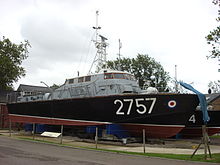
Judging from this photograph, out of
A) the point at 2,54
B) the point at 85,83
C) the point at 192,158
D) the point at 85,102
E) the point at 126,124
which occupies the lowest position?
the point at 192,158

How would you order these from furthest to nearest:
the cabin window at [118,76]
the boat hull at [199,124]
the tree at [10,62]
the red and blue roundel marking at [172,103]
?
the tree at [10,62], the boat hull at [199,124], the cabin window at [118,76], the red and blue roundel marking at [172,103]

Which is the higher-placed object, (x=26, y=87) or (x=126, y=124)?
(x=26, y=87)

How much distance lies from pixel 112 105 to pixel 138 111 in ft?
5.40

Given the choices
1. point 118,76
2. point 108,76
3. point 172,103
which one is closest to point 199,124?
point 172,103

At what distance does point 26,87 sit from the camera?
1371 inches

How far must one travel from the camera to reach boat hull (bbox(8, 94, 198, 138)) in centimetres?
1324

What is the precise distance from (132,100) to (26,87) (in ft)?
82.1

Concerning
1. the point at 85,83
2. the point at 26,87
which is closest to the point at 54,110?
the point at 85,83

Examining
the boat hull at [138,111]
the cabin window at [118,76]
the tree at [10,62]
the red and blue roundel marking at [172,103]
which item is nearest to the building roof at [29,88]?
the tree at [10,62]

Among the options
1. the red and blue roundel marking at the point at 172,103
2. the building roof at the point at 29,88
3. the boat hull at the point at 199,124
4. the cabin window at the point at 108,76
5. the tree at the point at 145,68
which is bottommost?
the boat hull at the point at 199,124

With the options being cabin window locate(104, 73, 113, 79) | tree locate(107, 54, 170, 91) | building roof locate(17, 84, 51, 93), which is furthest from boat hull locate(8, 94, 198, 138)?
tree locate(107, 54, 170, 91)

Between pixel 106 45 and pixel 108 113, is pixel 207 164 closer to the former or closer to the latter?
pixel 108 113

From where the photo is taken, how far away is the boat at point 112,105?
1330 cm

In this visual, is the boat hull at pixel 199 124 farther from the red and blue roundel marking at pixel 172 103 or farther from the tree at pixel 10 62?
the tree at pixel 10 62
